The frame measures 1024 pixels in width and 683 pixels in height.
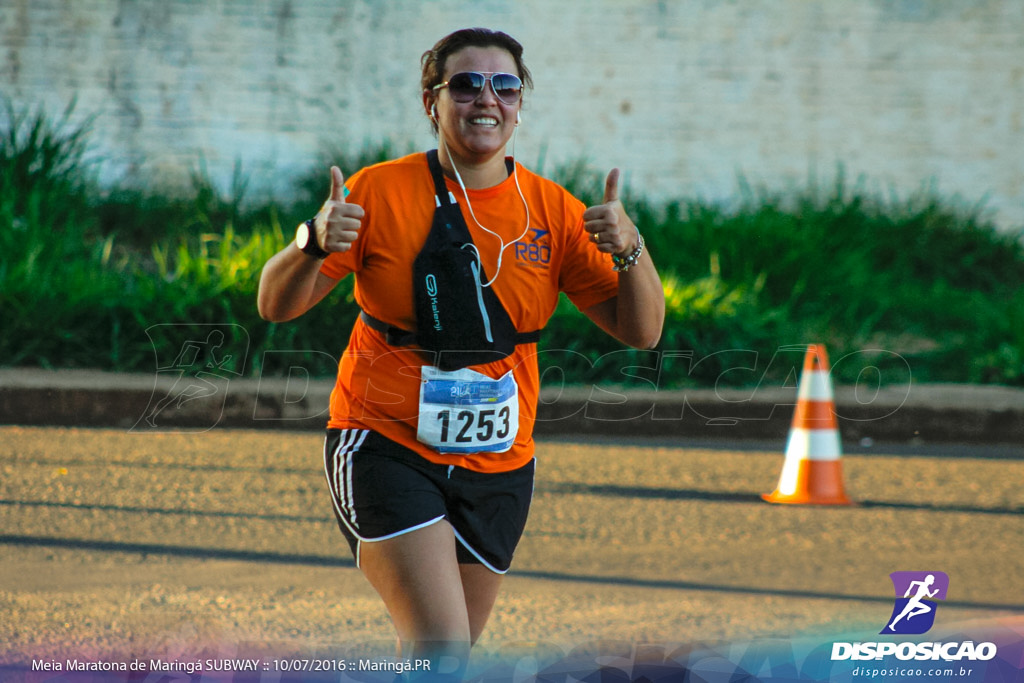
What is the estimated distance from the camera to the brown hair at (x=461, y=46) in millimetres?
2844

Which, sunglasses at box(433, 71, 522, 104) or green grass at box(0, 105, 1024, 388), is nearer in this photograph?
sunglasses at box(433, 71, 522, 104)

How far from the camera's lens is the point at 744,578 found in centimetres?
462

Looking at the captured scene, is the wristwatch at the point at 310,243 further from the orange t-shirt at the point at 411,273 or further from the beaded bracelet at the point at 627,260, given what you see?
the beaded bracelet at the point at 627,260

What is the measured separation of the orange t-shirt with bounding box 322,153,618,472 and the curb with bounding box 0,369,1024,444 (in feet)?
15.0

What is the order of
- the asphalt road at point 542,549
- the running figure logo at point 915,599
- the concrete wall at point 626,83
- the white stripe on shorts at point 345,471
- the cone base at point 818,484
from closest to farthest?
the white stripe on shorts at point 345,471 → the running figure logo at point 915,599 → the asphalt road at point 542,549 → the cone base at point 818,484 → the concrete wall at point 626,83

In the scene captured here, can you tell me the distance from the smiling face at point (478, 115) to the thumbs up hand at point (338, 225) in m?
0.31

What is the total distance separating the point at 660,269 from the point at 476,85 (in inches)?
264

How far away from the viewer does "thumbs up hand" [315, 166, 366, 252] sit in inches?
102

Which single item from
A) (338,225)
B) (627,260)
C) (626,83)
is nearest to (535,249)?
(627,260)

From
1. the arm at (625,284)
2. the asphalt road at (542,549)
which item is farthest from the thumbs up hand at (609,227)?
the asphalt road at (542,549)

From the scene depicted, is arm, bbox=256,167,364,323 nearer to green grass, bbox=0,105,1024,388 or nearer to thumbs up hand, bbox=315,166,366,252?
thumbs up hand, bbox=315,166,366,252

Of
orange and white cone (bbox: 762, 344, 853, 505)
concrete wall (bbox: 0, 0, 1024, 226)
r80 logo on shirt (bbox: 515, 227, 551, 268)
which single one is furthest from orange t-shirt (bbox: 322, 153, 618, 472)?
concrete wall (bbox: 0, 0, 1024, 226)

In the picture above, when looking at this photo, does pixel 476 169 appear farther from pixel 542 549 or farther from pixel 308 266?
pixel 542 549

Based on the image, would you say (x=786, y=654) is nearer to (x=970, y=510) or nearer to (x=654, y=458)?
(x=970, y=510)
